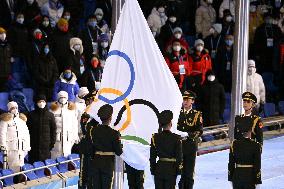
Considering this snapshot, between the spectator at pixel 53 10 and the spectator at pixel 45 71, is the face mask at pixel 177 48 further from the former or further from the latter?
the spectator at pixel 45 71

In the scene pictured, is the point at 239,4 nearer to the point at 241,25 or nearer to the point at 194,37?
the point at 241,25

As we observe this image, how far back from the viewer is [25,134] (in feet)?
52.2

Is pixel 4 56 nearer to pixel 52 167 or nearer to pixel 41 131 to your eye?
pixel 41 131

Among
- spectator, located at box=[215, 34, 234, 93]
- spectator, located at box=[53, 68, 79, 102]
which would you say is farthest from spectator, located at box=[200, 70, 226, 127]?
spectator, located at box=[53, 68, 79, 102]

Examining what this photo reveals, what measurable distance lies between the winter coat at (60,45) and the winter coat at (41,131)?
2.60 metres

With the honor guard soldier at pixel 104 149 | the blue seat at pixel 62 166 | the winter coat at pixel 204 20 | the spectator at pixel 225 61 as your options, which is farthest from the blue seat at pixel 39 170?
the winter coat at pixel 204 20

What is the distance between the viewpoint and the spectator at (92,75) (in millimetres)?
18766

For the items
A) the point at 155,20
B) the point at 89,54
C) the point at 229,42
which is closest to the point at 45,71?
the point at 89,54

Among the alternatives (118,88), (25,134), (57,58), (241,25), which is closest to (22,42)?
(57,58)

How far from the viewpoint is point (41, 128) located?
53.7 ft

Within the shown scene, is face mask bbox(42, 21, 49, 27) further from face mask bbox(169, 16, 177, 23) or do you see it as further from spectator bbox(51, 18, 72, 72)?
face mask bbox(169, 16, 177, 23)

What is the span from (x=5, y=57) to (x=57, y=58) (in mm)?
1439

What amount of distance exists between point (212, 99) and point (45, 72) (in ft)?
12.2

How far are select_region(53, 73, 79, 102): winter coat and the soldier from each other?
14.8 ft
